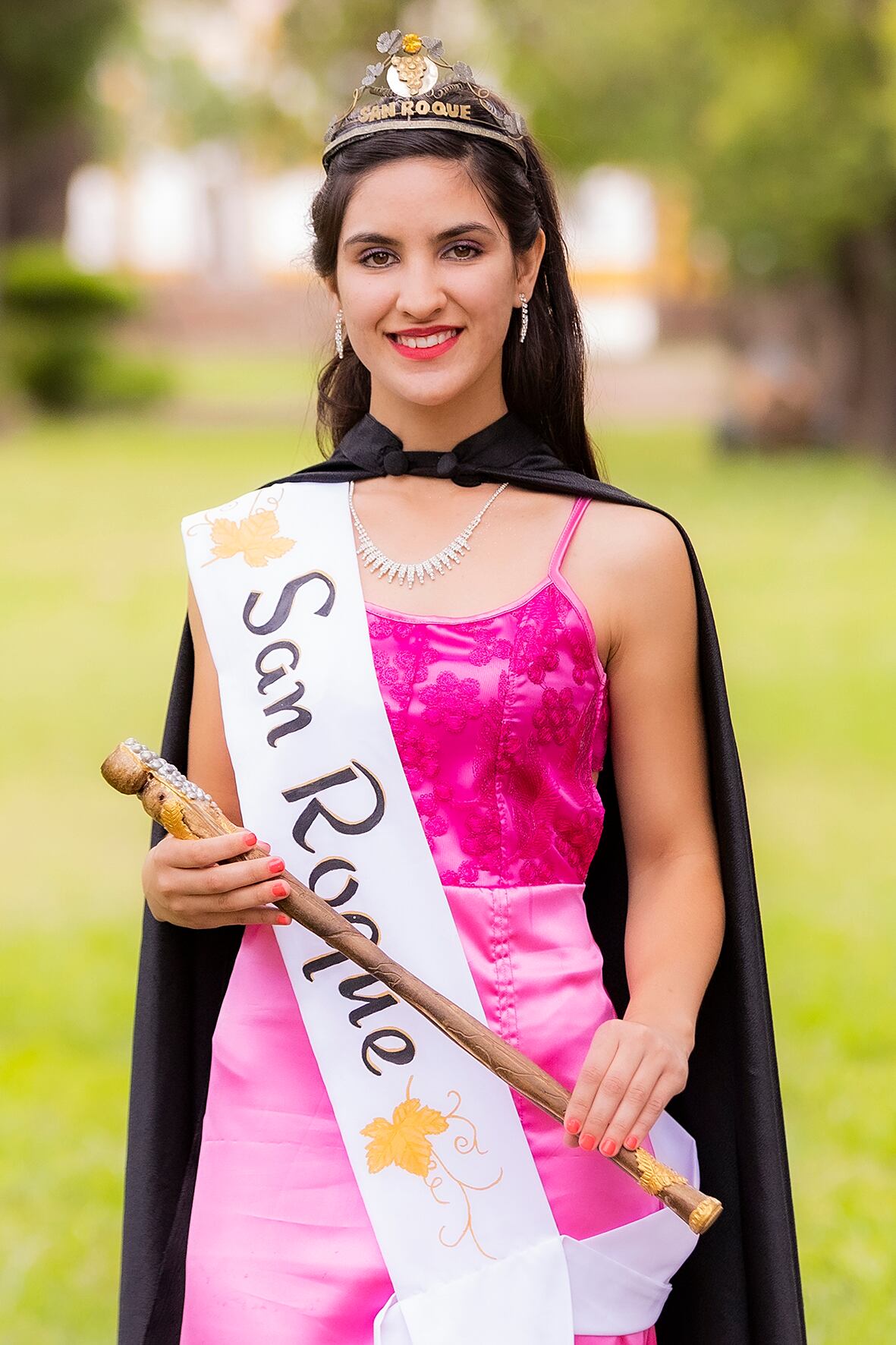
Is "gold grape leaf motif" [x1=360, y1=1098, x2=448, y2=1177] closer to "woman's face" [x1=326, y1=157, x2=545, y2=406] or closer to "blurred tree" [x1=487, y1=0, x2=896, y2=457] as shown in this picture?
"woman's face" [x1=326, y1=157, x2=545, y2=406]

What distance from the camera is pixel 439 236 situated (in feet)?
6.64

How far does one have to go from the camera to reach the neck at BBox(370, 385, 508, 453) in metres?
2.15

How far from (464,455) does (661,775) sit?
1.42 feet

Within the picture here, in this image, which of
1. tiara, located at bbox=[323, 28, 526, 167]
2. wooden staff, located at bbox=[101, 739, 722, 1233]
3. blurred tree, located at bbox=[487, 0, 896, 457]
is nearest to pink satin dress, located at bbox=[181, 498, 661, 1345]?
wooden staff, located at bbox=[101, 739, 722, 1233]

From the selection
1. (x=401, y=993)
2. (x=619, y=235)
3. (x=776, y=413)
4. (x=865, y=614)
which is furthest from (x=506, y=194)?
(x=619, y=235)

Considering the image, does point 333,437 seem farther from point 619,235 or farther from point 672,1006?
point 619,235

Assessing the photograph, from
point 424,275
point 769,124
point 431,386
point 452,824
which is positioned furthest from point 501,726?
point 769,124

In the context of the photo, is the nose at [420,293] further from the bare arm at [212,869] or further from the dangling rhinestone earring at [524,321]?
the bare arm at [212,869]

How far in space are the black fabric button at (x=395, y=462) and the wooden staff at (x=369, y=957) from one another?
18.3 inches

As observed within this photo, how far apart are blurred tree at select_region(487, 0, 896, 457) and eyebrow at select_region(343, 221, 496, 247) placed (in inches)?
503

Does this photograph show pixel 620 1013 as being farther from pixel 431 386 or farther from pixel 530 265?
pixel 530 265

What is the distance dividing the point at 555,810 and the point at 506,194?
69cm

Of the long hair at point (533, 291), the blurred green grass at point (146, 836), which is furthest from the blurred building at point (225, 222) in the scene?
the long hair at point (533, 291)

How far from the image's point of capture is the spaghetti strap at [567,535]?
204 cm
